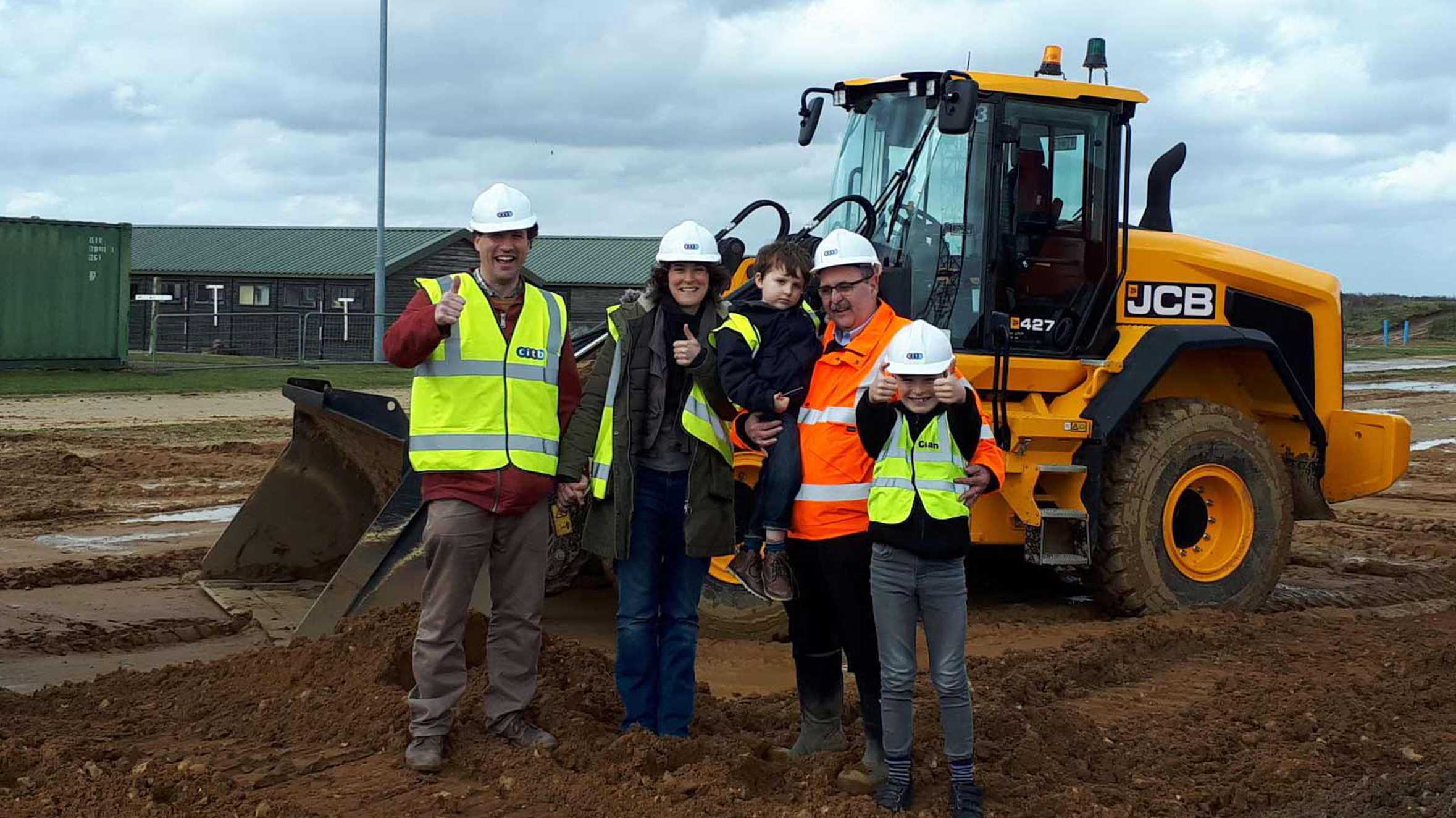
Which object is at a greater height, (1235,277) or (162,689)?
(1235,277)

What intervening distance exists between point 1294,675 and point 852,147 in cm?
357

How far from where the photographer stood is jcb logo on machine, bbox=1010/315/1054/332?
27.6ft

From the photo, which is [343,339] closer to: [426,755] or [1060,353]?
[1060,353]

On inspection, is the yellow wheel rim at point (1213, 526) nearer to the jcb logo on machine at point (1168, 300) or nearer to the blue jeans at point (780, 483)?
the jcb logo on machine at point (1168, 300)

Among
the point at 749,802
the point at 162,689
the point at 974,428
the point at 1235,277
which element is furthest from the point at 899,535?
the point at 1235,277

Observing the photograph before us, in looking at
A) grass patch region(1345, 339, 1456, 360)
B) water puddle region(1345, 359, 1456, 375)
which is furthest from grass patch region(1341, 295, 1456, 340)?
water puddle region(1345, 359, 1456, 375)

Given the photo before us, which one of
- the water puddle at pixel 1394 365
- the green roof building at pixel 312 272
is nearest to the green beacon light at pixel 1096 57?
the water puddle at pixel 1394 365

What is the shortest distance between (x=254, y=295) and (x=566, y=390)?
128 feet

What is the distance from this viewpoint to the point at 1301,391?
9.09 meters

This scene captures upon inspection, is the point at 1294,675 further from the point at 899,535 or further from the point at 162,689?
the point at 162,689

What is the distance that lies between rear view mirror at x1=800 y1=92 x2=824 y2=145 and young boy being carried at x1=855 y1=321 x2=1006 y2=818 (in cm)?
416

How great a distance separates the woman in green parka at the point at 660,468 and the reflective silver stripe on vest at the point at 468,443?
23cm

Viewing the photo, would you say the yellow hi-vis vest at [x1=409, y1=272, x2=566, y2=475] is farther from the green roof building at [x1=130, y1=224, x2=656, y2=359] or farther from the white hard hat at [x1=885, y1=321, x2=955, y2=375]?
the green roof building at [x1=130, y1=224, x2=656, y2=359]

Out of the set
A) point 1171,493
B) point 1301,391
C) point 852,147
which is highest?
point 852,147
